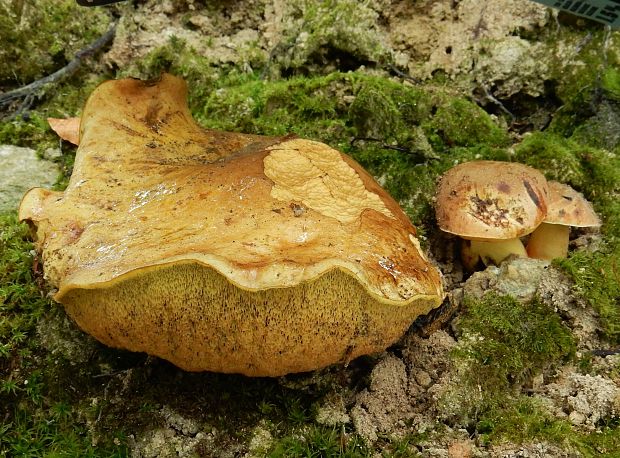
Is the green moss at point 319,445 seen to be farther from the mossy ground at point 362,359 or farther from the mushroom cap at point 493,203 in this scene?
the mushroom cap at point 493,203

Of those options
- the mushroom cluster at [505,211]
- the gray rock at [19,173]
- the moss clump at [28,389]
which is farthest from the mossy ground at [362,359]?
the mushroom cluster at [505,211]

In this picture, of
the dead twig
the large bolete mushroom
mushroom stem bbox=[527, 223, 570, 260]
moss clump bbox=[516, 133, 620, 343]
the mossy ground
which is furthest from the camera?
the dead twig

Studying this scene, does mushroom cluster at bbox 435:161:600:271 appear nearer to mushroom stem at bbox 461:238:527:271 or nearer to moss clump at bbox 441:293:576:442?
mushroom stem at bbox 461:238:527:271

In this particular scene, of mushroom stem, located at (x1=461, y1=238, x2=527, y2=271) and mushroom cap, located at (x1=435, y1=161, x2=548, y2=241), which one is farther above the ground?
mushroom cap, located at (x1=435, y1=161, x2=548, y2=241)

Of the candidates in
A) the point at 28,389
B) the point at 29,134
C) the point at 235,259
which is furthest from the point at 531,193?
the point at 29,134

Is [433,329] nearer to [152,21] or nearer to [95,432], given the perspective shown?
[95,432]

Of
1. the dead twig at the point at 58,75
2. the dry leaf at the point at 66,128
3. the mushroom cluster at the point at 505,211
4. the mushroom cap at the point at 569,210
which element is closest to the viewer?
the mushroom cluster at the point at 505,211

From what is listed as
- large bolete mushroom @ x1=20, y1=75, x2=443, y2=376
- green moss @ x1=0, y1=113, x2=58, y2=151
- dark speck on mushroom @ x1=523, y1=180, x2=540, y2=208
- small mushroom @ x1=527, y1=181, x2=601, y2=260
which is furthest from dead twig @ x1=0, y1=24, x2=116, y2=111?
small mushroom @ x1=527, y1=181, x2=601, y2=260
